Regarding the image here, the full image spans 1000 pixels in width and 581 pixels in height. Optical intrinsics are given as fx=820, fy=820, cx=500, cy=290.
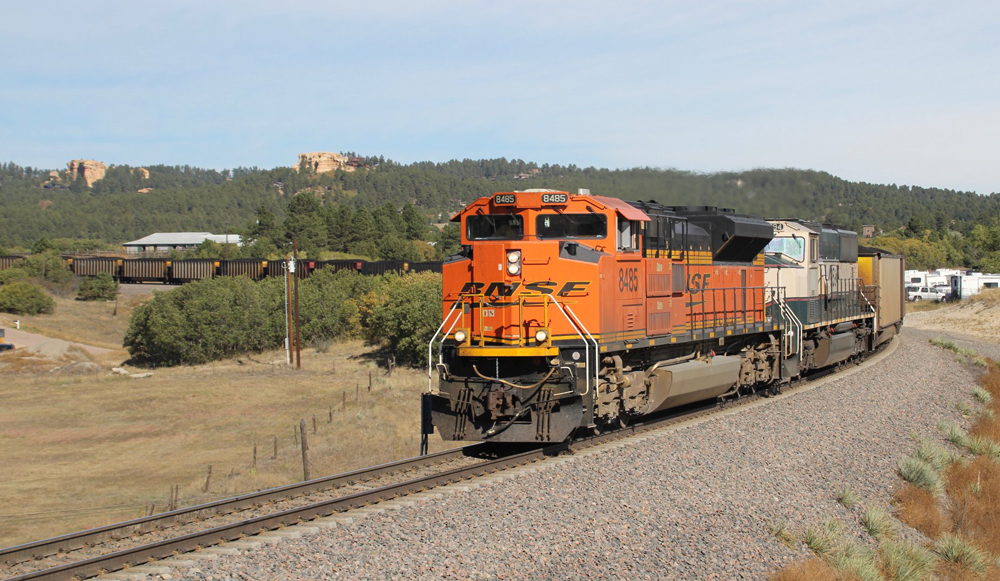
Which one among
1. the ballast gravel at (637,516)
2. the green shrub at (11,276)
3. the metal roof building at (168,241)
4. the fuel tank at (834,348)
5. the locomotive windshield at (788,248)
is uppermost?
the metal roof building at (168,241)

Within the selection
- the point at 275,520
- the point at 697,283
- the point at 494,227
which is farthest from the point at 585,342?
the point at 275,520

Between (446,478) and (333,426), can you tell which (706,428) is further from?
(333,426)

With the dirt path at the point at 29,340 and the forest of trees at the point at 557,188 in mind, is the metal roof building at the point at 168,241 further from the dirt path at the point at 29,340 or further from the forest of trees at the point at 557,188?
the dirt path at the point at 29,340

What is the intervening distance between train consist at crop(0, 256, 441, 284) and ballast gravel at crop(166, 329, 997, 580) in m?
42.8

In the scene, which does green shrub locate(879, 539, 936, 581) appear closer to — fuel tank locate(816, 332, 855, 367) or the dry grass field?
the dry grass field

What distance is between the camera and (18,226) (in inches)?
7037

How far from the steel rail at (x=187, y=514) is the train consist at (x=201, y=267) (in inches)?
1672

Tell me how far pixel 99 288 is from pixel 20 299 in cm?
1049

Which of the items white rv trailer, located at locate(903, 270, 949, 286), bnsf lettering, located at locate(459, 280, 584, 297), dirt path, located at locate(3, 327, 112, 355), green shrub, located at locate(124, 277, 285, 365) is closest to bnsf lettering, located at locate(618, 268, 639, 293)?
bnsf lettering, located at locate(459, 280, 584, 297)

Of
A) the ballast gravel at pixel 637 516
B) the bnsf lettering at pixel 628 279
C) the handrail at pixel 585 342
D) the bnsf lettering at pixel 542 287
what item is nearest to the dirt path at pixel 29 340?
the bnsf lettering at pixel 542 287

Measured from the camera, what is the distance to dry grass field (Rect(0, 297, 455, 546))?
16.9 meters

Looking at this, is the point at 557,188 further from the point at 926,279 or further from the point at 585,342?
the point at 926,279

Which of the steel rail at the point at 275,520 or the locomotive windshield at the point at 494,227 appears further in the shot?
the locomotive windshield at the point at 494,227

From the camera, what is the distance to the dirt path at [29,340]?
1901 inches
